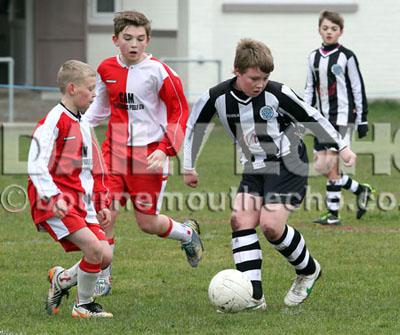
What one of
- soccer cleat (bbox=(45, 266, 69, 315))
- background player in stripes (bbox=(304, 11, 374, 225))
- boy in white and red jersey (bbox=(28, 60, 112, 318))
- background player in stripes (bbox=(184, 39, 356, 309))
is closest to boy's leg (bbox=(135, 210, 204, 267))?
background player in stripes (bbox=(184, 39, 356, 309))

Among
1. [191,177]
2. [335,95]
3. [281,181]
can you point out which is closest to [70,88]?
[191,177]

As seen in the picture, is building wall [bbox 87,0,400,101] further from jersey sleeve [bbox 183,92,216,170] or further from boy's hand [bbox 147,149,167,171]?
jersey sleeve [bbox 183,92,216,170]

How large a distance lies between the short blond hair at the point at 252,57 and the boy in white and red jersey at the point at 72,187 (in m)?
0.97

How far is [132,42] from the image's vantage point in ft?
24.7

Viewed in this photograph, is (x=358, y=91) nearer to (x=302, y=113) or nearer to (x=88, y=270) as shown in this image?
(x=302, y=113)

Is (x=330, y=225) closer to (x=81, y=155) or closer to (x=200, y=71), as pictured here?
(x=81, y=155)

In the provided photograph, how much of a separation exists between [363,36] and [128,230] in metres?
13.0

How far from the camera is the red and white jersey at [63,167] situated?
6316 millimetres

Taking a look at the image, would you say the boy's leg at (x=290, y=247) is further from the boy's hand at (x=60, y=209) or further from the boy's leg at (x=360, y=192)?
the boy's leg at (x=360, y=192)

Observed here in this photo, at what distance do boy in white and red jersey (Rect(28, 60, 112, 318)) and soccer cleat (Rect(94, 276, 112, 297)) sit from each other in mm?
622

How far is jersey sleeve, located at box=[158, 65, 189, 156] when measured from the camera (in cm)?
751

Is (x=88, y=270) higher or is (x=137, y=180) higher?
(x=137, y=180)

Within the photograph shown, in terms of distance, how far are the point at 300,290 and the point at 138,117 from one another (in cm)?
175

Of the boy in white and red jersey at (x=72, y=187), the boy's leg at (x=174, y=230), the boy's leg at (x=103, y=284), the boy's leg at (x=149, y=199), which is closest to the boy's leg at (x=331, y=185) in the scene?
the boy's leg at (x=174, y=230)
